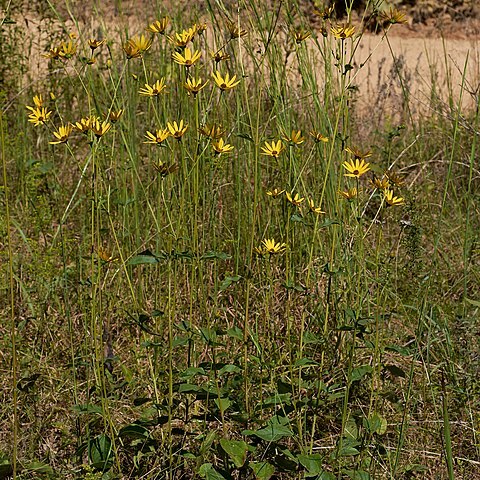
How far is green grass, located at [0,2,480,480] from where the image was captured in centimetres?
175

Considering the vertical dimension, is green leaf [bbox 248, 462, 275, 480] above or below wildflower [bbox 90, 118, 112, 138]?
below

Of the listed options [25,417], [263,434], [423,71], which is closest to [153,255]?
[263,434]

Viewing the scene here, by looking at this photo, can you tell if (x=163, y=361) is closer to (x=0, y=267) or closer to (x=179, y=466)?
(x=179, y=466)

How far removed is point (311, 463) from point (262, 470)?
102 mm

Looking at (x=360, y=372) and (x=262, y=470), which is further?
(x=360, y=372)

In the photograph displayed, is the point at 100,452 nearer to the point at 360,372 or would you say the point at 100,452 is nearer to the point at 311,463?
the point at 311,463

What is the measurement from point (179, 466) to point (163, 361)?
1.17ft

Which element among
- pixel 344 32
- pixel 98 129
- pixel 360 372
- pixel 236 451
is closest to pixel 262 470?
pixel 236 451

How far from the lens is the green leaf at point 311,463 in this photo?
163 centimetres

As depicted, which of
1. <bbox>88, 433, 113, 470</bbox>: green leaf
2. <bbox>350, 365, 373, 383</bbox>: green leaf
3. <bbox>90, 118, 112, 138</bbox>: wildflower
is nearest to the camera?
<bbox>90, 118, 112, 138</bbox>: wildflower

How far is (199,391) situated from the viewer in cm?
174

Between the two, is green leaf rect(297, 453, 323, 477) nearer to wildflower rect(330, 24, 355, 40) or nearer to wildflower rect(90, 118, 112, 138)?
wildflower rect(90, 118, 112, 138)

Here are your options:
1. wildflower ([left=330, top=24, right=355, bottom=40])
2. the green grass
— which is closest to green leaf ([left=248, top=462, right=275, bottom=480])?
the green grass

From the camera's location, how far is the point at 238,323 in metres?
2.45
